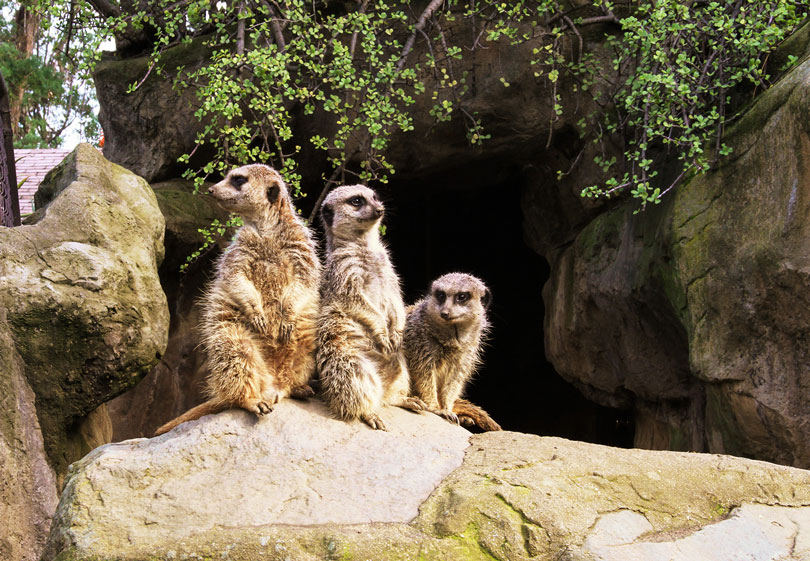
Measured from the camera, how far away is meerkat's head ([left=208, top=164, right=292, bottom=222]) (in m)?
3.15

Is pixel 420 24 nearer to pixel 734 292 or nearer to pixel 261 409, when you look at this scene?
pixel 734 292

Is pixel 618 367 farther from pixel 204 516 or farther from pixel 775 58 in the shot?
pixel 204 516

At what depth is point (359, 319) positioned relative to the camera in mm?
3182

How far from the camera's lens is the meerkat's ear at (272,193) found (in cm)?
322

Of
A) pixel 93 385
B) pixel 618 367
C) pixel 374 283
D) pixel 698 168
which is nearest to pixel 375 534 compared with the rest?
pixel 374 283

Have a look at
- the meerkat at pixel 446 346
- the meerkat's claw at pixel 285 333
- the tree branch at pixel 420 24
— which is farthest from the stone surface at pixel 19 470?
the tree branch at pixel 420 24

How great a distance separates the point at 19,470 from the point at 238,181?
1440mm

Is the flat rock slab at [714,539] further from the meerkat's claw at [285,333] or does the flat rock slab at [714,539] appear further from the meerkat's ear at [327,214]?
the meerkat's ear at [327,214]

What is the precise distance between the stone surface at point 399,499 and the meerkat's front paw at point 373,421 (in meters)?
0.03

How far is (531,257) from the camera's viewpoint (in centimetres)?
796

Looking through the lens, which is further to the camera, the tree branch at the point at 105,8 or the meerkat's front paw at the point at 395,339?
the tree branch at the point at 105,8

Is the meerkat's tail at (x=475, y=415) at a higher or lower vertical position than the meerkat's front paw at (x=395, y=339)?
lower

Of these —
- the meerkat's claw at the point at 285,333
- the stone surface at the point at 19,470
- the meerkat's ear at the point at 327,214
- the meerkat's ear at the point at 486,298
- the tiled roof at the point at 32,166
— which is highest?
the tiled roof at the point at 32,166

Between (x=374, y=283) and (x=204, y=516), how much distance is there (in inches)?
47.7
